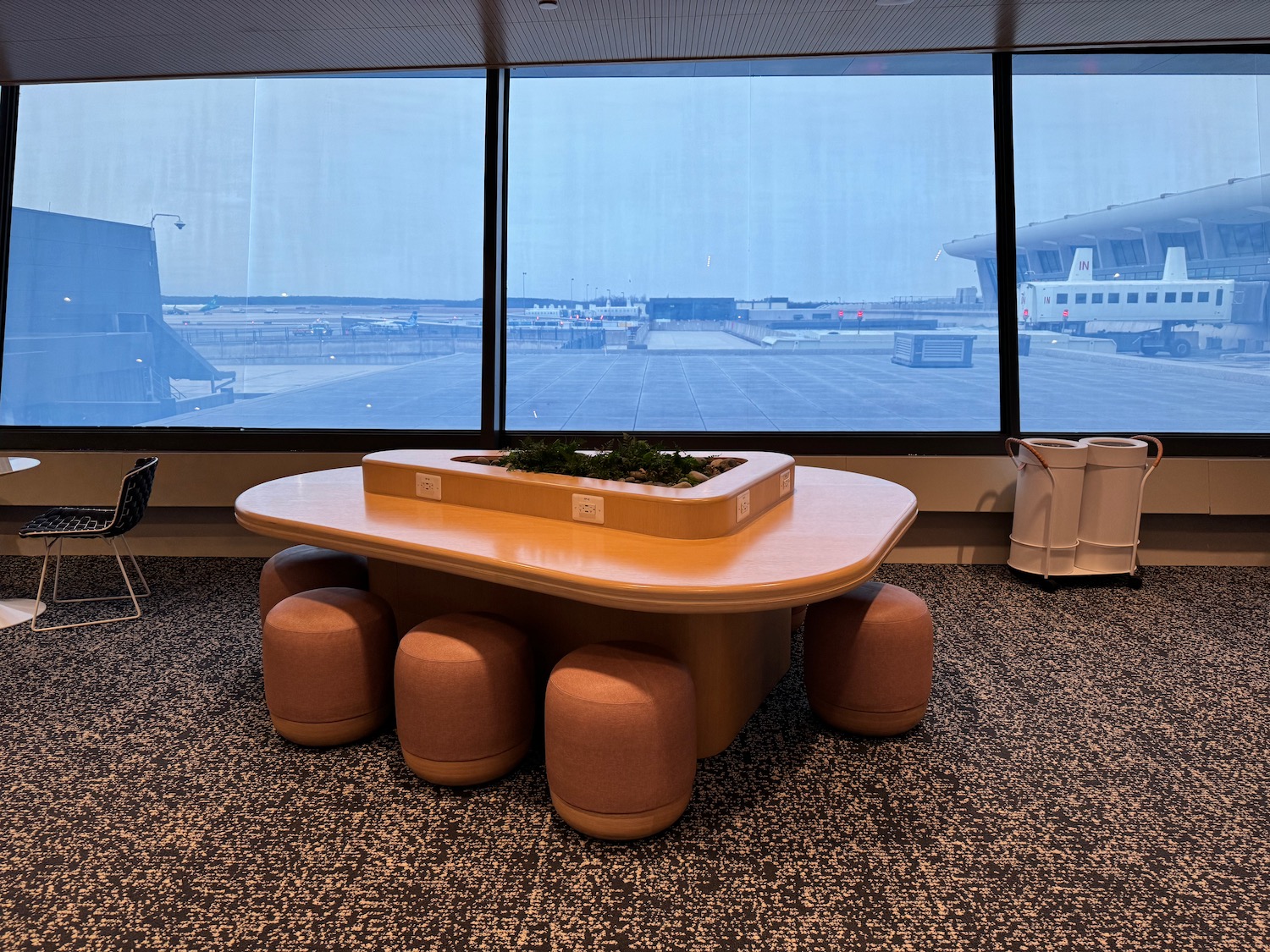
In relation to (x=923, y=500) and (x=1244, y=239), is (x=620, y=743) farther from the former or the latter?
(x=1244, y=239)

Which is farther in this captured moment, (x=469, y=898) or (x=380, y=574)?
(x=380, y=574)

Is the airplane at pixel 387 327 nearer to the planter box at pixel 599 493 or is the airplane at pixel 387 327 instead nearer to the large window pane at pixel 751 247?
the large window pane at pixel 751 247

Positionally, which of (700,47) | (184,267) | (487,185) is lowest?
(184,267)

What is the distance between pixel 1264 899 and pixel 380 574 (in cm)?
303

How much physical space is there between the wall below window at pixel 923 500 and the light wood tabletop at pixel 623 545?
2097 millimetres

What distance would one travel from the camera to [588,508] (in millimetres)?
2895

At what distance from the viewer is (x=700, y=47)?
4.92 m

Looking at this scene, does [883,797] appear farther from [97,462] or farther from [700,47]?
[97,462]

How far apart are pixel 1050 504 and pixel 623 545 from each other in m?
3.37

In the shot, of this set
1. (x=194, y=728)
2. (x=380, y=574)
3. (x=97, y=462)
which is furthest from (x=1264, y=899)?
(x=97, y=462)

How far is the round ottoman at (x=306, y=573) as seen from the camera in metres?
3.59

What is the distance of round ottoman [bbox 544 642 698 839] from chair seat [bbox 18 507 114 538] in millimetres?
3231

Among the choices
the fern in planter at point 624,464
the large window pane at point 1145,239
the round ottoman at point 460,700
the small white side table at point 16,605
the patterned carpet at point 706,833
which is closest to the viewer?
the patterned carpet at point 706,833

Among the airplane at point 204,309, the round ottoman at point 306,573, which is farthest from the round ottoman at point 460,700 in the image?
the airplane at point 204,309
